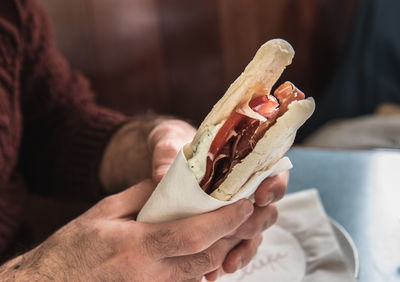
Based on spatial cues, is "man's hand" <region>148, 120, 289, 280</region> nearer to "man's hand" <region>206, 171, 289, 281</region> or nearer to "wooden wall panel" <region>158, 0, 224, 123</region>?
"man's hand" <region>206, 171, 289, 281</region>

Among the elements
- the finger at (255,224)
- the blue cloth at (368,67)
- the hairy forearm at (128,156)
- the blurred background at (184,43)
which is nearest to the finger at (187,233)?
the finger at (255,224)

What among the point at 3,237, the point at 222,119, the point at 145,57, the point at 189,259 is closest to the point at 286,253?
the point at 189,259

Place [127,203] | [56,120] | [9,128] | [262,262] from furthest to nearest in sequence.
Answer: [56,120]
[9,128]
[262,262]
[127,203]

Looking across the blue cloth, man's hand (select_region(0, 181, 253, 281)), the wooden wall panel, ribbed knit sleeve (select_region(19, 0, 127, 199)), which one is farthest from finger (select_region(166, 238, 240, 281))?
the blue cloth

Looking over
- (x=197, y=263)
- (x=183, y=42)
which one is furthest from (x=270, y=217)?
(x=183, y=42)

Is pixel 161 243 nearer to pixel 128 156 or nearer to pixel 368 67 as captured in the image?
pixel 128 156

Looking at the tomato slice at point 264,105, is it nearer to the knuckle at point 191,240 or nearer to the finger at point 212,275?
the knuckle at point 191,240
